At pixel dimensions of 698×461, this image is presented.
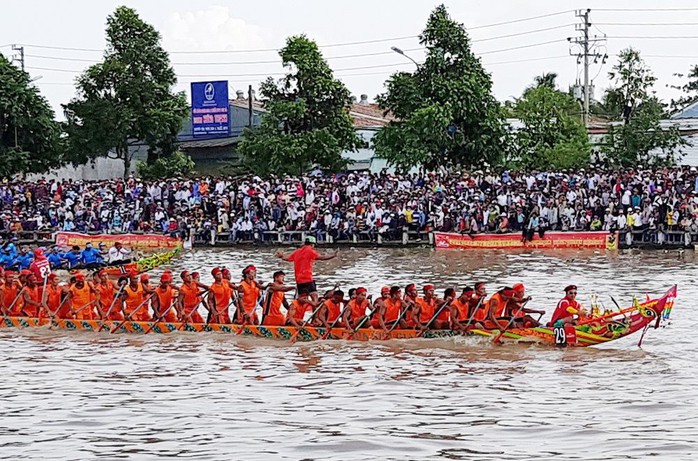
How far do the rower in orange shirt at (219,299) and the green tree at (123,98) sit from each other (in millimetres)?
28346

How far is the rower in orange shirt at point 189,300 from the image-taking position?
19078 millimetres

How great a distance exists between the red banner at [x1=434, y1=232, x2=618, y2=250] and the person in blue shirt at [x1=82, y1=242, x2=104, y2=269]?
9.87m

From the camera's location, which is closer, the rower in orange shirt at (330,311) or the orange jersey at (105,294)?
the rower in orange shirt at (330,311)

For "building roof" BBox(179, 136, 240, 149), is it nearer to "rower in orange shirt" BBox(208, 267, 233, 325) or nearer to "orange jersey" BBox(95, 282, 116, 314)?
"orange jersey" BBox(95, 282, 116, 314)

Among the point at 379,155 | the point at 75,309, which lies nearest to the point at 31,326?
the point at 75,309

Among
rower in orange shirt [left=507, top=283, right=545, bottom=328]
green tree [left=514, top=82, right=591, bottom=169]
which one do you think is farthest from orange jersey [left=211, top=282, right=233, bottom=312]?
green tree [left=514, top=82, right=591, bottom=169]

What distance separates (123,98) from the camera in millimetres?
47062

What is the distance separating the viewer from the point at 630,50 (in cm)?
4312

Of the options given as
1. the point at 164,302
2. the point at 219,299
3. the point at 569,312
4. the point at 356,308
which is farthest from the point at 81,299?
the point at 569,312

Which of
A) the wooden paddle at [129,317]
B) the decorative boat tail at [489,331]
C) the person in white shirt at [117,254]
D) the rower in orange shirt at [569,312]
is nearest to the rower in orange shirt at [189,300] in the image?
the decorative boat tail at [489,331]

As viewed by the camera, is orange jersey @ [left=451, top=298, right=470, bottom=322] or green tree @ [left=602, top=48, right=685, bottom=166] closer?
orange jersey @ [left=451, top=298, right=470, bottom=322]

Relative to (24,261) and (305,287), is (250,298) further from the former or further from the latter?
(24,261)

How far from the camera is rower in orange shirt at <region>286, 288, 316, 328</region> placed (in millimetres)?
18047

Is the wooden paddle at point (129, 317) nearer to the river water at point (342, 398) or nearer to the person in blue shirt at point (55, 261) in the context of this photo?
the river water at point (342, 398)
